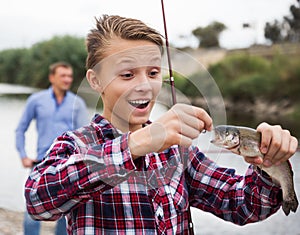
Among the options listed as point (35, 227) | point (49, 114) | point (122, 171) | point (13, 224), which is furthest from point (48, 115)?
point (122, 171)

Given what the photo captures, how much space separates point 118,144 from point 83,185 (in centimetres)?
14

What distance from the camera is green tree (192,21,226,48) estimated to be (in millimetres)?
34938

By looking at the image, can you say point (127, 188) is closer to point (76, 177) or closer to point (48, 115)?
point (76, 177)

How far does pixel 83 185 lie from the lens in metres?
1.47

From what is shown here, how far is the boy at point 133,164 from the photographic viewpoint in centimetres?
145

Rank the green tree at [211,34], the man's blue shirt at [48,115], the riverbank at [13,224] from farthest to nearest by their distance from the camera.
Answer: the green tree at [211,34], the riverbank at [13,224], the man's blue shirt at [48,115]

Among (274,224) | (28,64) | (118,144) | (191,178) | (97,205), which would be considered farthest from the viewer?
(28,64)

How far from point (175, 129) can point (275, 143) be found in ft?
1.16

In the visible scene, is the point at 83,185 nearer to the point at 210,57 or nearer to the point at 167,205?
the point at 167,205

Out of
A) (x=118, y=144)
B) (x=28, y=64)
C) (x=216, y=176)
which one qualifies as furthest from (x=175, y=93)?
(x=28, y=64)

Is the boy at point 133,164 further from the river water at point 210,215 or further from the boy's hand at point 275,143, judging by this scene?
the river water at point 210,215

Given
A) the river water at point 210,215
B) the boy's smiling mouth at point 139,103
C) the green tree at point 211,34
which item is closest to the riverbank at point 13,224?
the river water at point 210,215

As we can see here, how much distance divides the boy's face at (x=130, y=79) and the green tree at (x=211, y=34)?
107ft

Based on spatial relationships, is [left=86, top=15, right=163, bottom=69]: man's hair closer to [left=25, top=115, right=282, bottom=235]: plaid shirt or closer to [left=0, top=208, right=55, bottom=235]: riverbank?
[left=25, top=115, right=282, bottom=235]: plaid shirt
